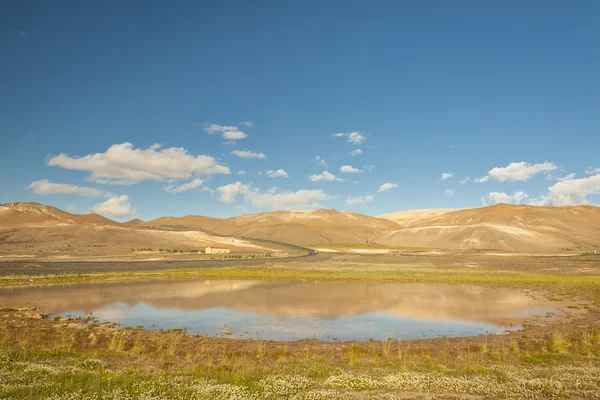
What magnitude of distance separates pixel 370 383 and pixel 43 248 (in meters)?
117

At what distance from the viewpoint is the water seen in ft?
84.8

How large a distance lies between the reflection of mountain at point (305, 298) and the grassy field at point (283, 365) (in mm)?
7609

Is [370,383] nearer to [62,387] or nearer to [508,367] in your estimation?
[508,367]

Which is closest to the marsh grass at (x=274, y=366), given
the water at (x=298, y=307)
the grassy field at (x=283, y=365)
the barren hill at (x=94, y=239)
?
the grassy field at (x=283, y=365)

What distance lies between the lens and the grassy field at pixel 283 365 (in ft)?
40.8

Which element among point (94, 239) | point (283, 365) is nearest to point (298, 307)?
point (283, 365)

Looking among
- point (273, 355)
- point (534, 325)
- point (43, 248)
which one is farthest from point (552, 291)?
point (43, 248)

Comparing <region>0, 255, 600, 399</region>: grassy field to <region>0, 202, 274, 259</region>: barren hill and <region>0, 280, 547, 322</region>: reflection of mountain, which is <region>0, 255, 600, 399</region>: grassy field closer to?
<region>0, 280, 547, 322</region>: reflection of mountain

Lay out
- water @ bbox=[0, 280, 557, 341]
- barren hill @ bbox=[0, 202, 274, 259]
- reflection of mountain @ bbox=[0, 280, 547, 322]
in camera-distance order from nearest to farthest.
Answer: water @ bbox=[0, 280, 557, 341], reflection of mountain @ bbox=[0, 280, 547, 322], barren hill @ bbox=[0, 202, 274, 259]

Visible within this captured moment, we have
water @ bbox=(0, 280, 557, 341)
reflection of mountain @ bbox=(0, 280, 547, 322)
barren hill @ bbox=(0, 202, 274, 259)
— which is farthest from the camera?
→ barren hill @ bbox=(0, 202, 274, 259)

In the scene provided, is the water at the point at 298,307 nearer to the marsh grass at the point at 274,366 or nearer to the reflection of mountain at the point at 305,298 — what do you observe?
the reflection of mountain at the point at 305,298

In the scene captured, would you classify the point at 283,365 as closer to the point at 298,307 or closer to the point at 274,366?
the point at 274,366

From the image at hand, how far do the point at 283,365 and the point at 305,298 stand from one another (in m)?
22.3

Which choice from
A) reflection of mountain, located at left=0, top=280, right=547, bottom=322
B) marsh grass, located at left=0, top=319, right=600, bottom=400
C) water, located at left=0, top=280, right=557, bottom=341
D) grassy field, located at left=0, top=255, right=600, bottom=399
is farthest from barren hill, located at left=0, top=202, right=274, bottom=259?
marsh grass, located at left=0, top=319, right=600, bottom=400
